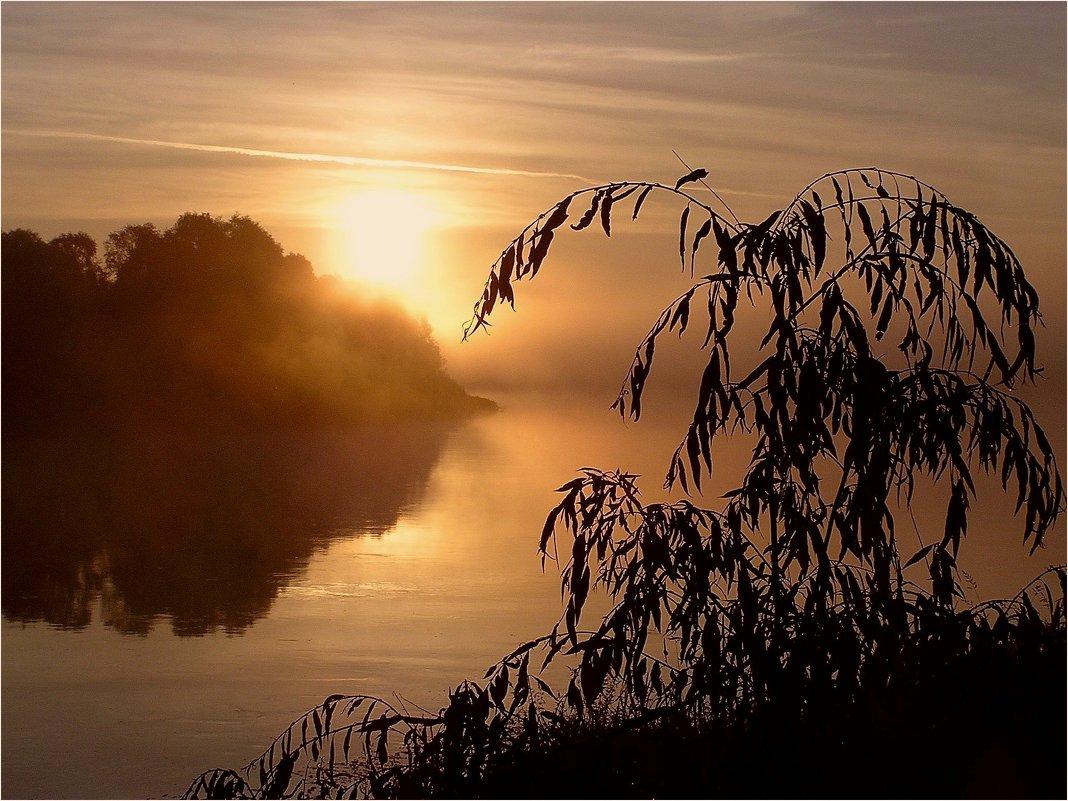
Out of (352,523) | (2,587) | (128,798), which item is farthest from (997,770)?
(352,523)

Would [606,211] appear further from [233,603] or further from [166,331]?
[166,331]

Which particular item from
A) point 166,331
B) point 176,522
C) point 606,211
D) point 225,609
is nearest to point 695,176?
point 606,211

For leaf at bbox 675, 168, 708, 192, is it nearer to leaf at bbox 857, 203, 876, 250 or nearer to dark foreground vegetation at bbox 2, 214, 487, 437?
leaf at bbox 857, 203, 876, 250

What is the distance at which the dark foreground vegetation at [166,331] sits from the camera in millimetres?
38125

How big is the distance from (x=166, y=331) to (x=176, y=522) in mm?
25876

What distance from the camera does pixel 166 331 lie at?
4053 cm

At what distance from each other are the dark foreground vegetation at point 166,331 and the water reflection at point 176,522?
8.28 metres

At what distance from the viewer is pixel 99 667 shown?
795cm

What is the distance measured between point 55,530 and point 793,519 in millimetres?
13089

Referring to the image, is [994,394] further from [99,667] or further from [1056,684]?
[99,667]

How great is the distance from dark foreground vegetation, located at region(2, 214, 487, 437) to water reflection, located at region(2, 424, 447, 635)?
828cm

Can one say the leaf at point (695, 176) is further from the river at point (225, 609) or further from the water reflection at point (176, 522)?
the water reflection at point (176, 522)

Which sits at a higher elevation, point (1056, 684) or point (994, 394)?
point (994, 394)

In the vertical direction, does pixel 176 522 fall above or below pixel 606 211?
above
